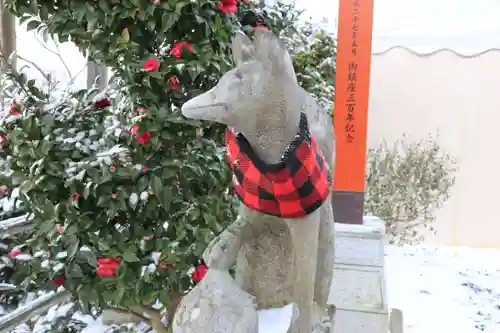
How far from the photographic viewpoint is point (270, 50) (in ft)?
2.03

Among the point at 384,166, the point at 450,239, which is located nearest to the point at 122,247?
the point at 384,166

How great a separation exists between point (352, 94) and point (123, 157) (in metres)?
1.27

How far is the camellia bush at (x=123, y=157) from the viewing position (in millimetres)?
985

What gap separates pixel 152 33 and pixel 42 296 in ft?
2.78

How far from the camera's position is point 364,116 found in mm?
2051

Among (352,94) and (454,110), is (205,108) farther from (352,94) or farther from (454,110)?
(454,110)

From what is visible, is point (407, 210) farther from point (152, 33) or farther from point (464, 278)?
point (152, 33)

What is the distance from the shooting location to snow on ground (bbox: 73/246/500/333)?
97.0 inches

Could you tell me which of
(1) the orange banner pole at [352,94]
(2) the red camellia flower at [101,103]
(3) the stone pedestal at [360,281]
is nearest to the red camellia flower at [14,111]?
(2) the red camellia flower at [101,103]

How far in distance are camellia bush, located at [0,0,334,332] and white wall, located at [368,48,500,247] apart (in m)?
2.50

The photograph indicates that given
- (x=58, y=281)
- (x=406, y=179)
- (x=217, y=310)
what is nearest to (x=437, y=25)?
(x=406, y=179)

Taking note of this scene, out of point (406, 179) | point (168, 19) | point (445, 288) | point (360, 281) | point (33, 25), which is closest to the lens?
point (168, 19)

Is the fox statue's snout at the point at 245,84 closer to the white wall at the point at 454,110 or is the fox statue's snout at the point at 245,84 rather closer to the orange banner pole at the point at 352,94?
the orange banner pole at the point at 352,94

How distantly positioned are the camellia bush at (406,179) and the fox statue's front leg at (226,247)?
2.62 metres
